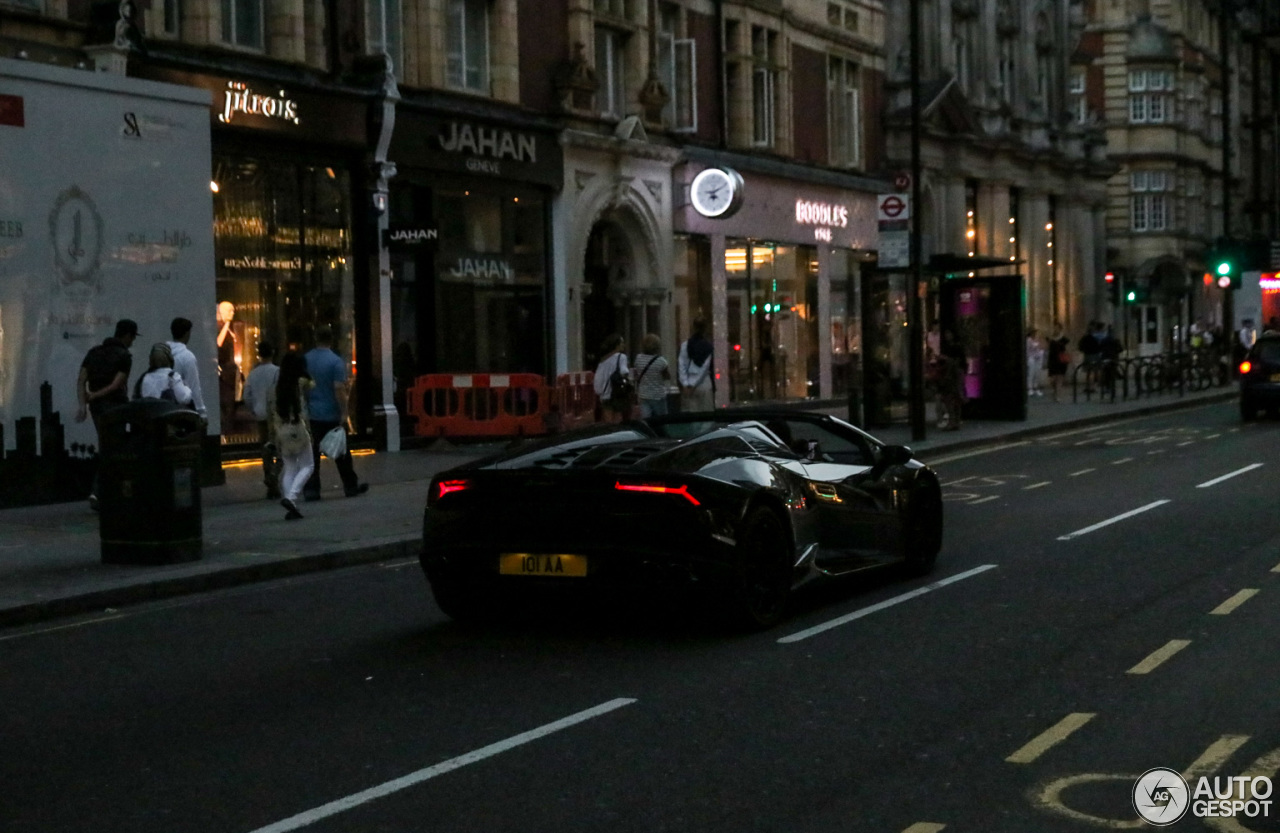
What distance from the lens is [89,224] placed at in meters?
19.0

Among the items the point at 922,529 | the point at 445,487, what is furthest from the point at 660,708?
the point at 922,529

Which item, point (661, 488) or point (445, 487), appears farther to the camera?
point (445, 487)

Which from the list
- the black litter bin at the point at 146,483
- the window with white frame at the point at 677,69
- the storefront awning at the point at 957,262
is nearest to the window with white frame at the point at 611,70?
the window with white frame at the point at 677,69

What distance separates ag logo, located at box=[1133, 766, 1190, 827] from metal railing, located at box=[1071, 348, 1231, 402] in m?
35.0

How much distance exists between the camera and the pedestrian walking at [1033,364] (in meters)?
46.5

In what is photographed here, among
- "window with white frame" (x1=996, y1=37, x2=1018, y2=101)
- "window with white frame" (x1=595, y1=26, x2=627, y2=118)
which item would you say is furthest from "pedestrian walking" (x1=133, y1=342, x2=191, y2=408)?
"window with white frame" (x1=996, y1=37, x2=1018, y2=101)

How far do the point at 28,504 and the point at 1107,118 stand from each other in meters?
60.5

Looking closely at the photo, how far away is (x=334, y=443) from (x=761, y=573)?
864 cm

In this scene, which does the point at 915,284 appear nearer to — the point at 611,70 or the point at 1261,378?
the point at 611,70

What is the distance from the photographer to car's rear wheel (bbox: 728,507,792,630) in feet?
33.1

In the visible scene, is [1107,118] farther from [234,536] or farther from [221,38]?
[234,536]

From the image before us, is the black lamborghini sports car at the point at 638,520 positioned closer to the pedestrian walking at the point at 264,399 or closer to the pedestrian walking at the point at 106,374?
the pedestrian walking at the point at 106,374

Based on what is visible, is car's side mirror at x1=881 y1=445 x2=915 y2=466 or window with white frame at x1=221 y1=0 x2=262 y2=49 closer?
car's side mirror at x1=881 y1=445 x2=915 y2=466

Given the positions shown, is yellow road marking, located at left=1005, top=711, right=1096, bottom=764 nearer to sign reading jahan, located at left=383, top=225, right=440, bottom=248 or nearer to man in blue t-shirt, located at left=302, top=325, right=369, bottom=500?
man in blue t-shirt, located at left=302, top=325, right=369, bottom=500
